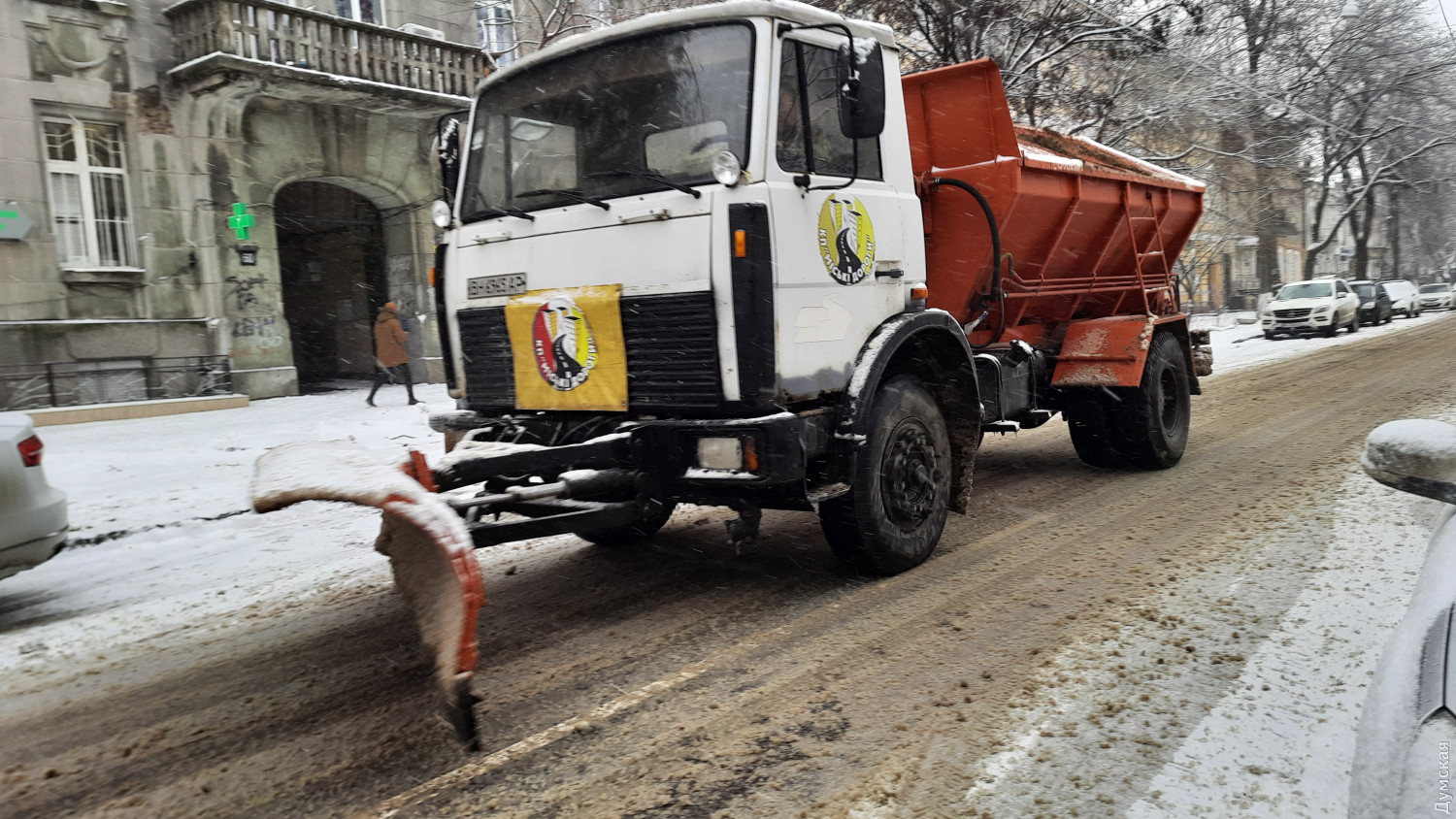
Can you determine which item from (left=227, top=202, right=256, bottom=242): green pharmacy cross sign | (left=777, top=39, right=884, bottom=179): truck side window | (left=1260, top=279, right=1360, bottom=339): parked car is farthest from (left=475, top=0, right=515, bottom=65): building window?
(left=1260, top=279, right=1360, bottom=339): parked car

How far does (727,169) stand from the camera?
4.27m

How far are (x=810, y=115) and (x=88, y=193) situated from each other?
13434 mm

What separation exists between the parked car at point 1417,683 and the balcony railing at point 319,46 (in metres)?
15.2

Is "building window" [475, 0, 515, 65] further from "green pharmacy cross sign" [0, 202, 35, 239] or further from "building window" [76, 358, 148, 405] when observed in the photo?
"building window" [76, 358, 148, 405]

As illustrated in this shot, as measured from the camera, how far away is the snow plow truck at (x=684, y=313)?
4.30m

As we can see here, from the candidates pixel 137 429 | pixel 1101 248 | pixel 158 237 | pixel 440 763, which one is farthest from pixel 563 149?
pixel 158 237

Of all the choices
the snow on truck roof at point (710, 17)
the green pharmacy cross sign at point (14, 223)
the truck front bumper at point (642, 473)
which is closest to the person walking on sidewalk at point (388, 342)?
the green pharmacy cross sign at point (14, 223)

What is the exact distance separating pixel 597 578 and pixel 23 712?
8.80 feet

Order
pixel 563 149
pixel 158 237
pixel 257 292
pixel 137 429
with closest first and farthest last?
pixel 563 149 < pixel 137 429 < pixel 158 237 < pixel 257 292

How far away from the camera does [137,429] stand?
39.1 ft

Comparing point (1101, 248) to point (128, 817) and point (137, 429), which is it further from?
point (137, 429)

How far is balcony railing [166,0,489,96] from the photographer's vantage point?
45.7 feet

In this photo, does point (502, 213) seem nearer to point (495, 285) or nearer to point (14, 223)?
point (495, 285)

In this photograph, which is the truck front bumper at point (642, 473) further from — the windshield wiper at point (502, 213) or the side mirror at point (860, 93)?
the side mirror at point (860, 93)
